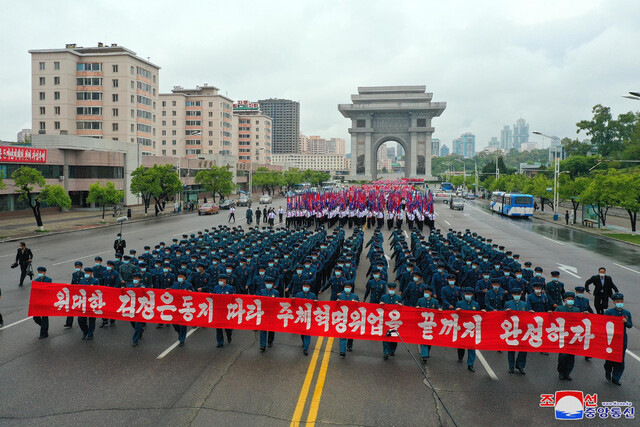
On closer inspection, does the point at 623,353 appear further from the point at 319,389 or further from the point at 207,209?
the point at 207,209

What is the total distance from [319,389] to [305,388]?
23cm

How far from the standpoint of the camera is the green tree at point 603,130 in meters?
78.4

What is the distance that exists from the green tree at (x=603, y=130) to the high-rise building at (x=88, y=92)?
7399 centimetres

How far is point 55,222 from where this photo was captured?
35094mm


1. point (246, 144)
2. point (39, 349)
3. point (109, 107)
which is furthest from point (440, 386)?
point (246, 144)

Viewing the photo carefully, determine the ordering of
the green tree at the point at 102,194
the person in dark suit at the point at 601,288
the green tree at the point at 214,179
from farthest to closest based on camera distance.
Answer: the green tree at the point at 214,179 → the green tree at the point at 102,194 → the person in dark suit at the point at 601,288

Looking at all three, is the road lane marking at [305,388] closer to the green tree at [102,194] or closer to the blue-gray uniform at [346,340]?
the blue-gray uniform at [346,340]

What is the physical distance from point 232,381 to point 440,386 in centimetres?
354

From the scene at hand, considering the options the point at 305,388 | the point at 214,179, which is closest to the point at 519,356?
the point at 305,388

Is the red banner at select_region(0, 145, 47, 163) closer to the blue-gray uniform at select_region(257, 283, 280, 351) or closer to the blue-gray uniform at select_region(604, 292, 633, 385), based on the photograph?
the blue-gray uniform at select_region(257, 283, 280, 351)

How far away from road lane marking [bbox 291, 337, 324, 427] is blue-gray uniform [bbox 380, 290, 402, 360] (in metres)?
1.33

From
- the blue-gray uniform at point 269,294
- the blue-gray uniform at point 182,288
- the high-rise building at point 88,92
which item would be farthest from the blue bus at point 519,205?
the high-rise building at point 88,92

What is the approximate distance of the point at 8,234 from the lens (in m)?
27.8
